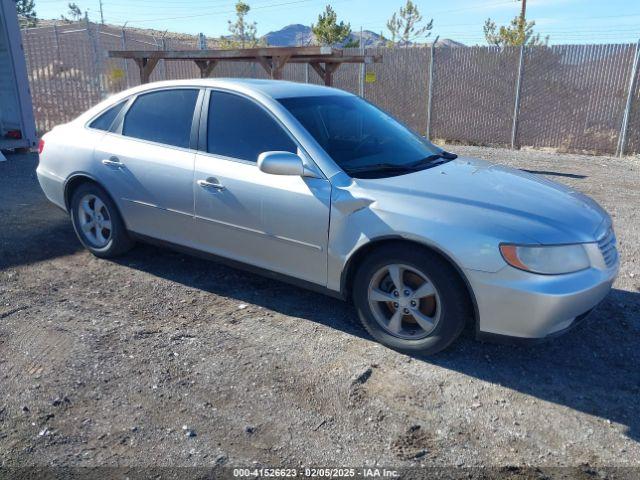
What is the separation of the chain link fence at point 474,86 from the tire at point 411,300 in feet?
37.0

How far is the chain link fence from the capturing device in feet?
41.9

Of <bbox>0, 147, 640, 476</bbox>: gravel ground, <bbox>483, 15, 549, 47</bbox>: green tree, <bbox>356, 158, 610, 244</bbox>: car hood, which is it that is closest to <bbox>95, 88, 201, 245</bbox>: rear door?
<bbox>0, 147, 640, 476</bbox>: gravel ground

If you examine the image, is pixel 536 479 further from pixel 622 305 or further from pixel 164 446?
pixel 622 305

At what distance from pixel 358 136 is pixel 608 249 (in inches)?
74.9

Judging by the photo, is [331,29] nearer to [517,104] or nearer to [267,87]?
[517,104]

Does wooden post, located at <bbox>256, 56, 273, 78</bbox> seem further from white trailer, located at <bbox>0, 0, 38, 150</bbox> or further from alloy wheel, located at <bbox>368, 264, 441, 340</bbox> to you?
alloy wheel, located at <bbox>368, 264, 441, 340</bbox>

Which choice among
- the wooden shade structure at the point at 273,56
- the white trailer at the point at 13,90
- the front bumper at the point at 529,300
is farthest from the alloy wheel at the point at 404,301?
the white trailer at the point at 13,90

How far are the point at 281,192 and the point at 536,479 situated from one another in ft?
7.47

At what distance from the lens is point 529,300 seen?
121 inches

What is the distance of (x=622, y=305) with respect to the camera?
14.3ft

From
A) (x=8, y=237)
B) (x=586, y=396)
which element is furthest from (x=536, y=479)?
(x=8, y=237)

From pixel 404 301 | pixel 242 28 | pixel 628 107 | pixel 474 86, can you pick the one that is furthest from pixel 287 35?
pixel 404 301

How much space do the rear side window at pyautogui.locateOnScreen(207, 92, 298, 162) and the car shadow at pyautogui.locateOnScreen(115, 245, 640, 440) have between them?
118cm

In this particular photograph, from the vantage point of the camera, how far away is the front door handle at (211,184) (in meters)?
4.09
